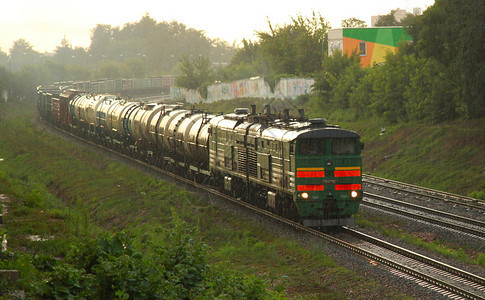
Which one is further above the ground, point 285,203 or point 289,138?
point 289,138

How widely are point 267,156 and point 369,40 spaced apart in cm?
4730

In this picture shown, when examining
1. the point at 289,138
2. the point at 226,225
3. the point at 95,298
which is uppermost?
the point at 289,138

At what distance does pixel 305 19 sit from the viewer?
79.1 metres

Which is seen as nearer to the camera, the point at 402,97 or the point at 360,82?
the point at 402,97

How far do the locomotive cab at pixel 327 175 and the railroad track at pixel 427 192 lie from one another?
7.06 meters

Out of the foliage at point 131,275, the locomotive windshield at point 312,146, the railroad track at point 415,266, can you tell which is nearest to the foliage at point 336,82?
the locomotive windshield at point 312,146

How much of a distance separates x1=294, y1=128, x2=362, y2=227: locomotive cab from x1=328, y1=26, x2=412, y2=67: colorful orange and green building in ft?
155

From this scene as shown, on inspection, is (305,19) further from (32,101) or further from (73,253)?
(73,253)

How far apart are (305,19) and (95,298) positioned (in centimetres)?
7209

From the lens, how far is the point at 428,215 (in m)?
24.2

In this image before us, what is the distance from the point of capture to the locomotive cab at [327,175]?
67.3 ft

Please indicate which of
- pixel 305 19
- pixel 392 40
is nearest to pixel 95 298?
pixel 392 40

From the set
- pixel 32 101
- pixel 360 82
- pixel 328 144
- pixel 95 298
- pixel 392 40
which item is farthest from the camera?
pixel 32 101

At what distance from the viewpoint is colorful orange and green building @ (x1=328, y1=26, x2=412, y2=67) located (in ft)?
218
